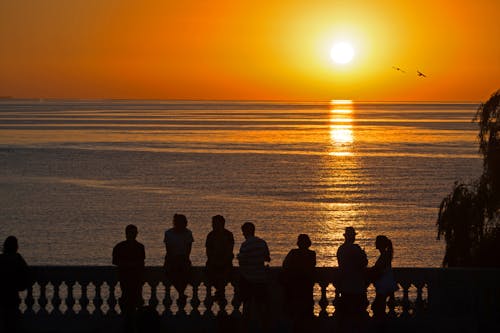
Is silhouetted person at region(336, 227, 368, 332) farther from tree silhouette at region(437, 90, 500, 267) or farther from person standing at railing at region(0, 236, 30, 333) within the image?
tree silhouette at region(437, 90, 500, 267)

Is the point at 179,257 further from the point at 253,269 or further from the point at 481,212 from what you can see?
the point at 481,212

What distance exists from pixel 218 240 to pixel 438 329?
334 cm

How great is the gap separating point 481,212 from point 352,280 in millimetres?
8206

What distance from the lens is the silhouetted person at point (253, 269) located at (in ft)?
45.4

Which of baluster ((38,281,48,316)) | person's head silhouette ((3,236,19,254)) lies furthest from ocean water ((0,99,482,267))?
person's head silhouette ((3,236,19,254))

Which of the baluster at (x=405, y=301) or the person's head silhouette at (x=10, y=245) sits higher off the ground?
the person's head silhouette at (x=10, y=245)

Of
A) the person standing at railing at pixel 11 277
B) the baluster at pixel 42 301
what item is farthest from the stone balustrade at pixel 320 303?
the person standing at railing at pixel 11 277

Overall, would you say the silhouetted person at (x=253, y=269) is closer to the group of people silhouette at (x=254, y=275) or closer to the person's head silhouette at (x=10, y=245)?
the group of people silhouette at (x=254, y=275)

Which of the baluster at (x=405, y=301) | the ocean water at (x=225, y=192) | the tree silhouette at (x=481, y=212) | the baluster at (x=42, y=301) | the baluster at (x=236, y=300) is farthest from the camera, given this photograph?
the ocean water at (x=225, y=192)

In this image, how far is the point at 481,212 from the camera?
2108cm

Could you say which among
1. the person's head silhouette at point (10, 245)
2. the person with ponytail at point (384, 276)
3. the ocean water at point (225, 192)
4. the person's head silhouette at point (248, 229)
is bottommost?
the person with ponytail at point (384, 276)

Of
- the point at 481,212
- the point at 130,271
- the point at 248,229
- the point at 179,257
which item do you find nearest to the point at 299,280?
the point at 248,229

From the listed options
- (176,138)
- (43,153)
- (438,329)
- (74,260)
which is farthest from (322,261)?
(176,138)

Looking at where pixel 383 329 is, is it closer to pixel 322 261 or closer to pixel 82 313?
pixel 82 313
